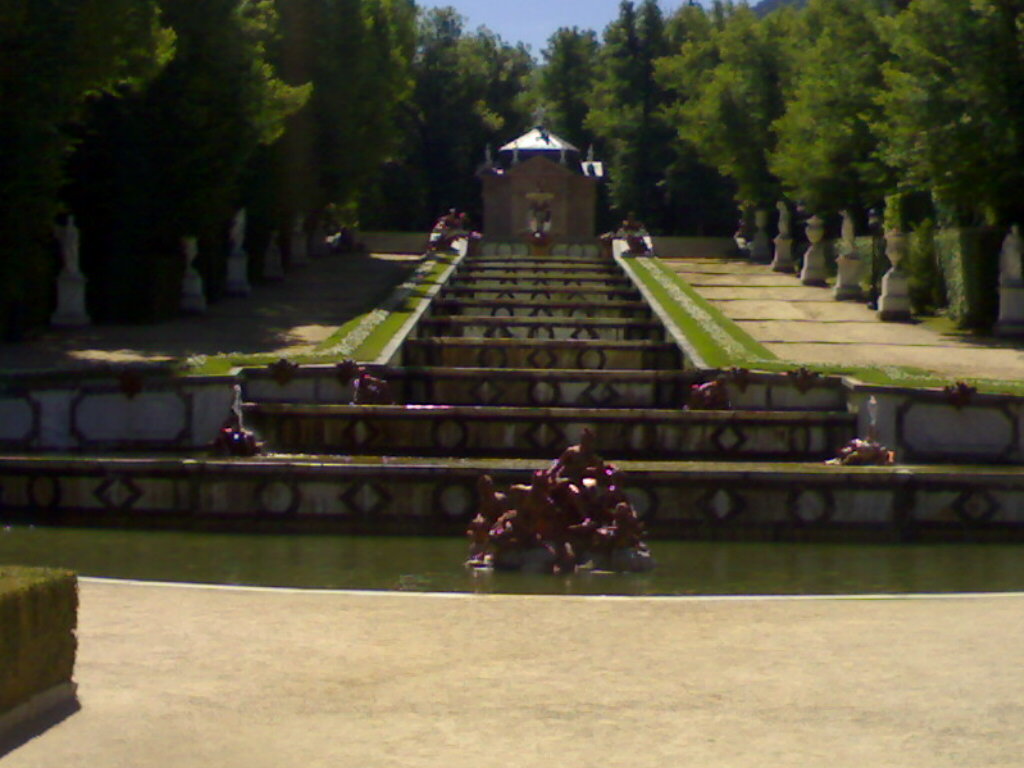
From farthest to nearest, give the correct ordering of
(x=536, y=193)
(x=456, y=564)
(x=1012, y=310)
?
(x=536, y=193) → (x=1012, y=310) → (x=456, y=564)

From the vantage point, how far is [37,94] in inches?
947

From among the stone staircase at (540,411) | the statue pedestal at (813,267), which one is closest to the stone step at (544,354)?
the stone staircase at (540,411)

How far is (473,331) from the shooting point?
103ft

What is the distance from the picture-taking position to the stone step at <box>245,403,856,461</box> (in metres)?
20.1

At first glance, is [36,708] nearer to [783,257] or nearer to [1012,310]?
[1012,310]

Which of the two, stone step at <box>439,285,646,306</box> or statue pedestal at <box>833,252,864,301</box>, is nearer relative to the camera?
stone step at <box>439,285,646,306</box>

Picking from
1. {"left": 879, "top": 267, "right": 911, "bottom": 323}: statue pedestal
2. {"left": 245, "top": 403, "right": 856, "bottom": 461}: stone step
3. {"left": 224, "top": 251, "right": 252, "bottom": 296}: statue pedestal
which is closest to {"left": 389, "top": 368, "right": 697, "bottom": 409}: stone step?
{"left": 245, "top": 403, "right": 856, "bottom": 461}: stone step

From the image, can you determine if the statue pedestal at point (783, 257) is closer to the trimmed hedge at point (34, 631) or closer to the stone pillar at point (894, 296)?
the stone pillar at point (894, 296)

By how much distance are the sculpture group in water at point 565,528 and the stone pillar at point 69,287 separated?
17.6 meters

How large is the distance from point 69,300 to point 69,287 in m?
0.29

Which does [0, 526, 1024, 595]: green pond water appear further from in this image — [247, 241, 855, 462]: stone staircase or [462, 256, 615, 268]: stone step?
[462, 256, 615, 268]: stone step

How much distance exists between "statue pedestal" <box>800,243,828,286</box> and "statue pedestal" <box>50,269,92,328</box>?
2019cm

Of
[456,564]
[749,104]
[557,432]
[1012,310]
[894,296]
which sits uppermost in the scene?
[749,104]

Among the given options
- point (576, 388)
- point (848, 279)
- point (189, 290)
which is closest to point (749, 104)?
point (848, 279)
